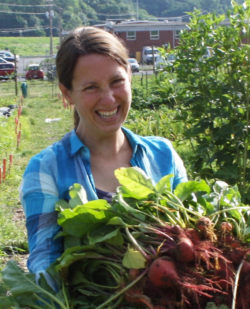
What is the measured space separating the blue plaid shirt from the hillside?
254 feet

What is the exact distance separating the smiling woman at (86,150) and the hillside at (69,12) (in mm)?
77554

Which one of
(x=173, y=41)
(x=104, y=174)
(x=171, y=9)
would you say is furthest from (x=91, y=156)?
(x=171, y=9)

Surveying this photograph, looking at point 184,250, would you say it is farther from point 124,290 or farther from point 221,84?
point 221,84

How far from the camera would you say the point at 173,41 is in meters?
59.4

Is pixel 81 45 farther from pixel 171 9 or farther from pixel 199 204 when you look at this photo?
pixel 171 9

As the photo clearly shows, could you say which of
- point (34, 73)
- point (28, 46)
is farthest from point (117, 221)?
point (28, 46)

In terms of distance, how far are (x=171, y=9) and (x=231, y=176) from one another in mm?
101633

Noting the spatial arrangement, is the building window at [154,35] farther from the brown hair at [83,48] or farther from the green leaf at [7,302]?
the green leaf at [7,302]

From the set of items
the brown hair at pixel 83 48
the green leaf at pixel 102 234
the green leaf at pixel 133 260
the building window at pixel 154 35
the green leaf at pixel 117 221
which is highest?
the brown hair at pixel 83 48

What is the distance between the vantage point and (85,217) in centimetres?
163

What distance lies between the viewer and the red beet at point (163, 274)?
1438 millimetres

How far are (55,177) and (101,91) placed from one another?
0.38 metres

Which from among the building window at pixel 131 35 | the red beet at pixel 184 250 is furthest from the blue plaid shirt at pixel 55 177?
the building window at pixel 131 35

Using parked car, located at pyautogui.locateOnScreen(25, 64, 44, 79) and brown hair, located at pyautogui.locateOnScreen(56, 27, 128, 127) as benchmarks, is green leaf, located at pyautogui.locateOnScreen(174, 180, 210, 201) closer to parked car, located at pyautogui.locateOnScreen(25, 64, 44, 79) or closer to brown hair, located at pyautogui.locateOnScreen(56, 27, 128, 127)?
brown hair, located at pyautogui.locateOnScreen(56, 27, 128, 127)
